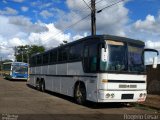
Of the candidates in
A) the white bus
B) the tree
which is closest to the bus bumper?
→ the white bus

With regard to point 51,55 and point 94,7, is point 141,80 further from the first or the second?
point 94,7

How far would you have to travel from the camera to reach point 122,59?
14078 mm

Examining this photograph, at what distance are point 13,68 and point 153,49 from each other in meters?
29.3

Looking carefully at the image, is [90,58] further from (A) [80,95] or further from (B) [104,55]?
(A) [80,95]

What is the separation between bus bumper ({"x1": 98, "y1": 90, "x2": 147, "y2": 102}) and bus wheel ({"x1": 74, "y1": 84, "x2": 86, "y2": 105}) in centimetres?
181

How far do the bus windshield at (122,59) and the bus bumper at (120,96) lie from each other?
37.7 inches

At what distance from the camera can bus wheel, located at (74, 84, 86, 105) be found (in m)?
15.3

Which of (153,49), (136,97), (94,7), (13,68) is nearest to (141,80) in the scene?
(136,97)

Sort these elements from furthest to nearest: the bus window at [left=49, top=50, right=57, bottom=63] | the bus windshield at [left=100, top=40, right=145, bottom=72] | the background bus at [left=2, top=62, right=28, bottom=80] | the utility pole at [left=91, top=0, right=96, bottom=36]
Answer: the background bus at [left=2, top=62, right=28, bottom=80] < the utility pole at [left=91, top=0, right=96, bottom=36] < the bus window at [left=49, top=50, right=57, bottom=63] < the bus windshield at [left=100, top=40, right=145, bottom=72]

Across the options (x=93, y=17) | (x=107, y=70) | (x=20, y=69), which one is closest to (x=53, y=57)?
(x=93, y=17)

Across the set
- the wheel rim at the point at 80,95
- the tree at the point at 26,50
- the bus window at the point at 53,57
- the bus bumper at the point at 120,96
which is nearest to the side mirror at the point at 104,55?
the bus bumper at the point at 120,96

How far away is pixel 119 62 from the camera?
551 inches

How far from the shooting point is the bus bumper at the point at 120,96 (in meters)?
13.6

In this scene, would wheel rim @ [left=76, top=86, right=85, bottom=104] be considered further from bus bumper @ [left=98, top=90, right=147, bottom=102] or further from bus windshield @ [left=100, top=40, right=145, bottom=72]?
bus windshield @ [left=100, top=40, right=145, bottom=72]
